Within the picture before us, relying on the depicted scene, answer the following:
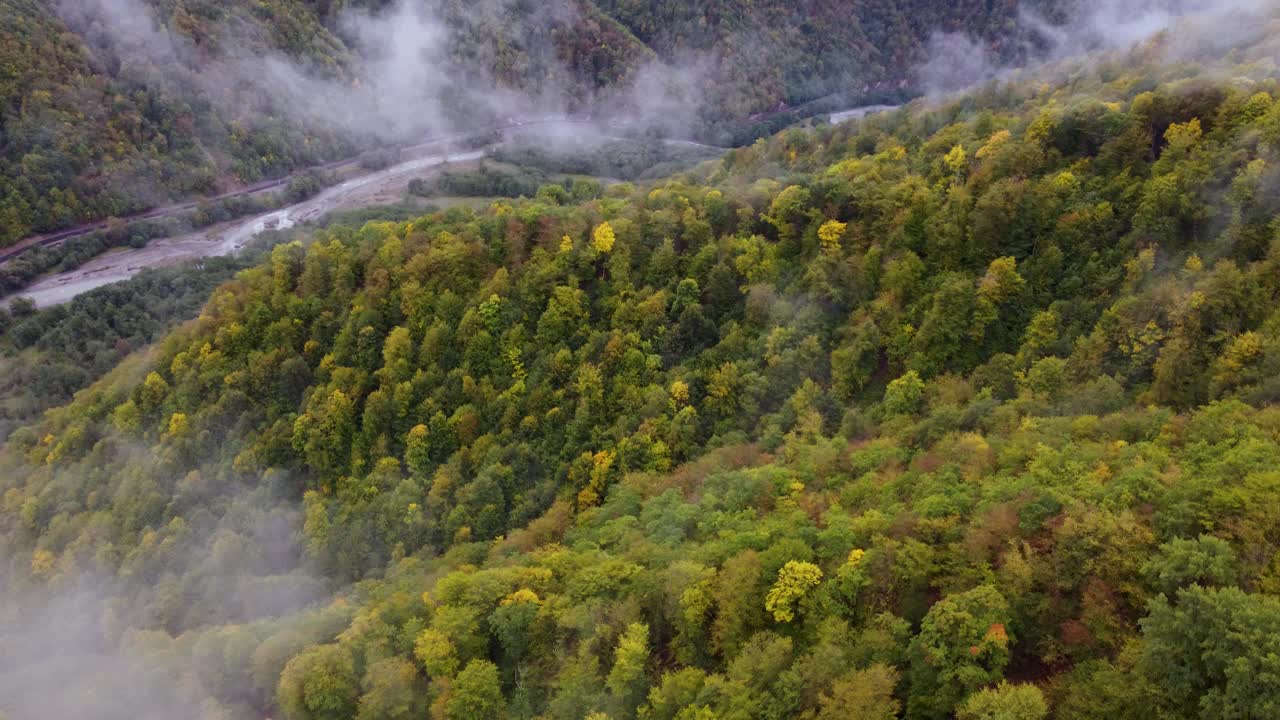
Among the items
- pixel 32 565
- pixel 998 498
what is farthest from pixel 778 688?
pixel 32 565

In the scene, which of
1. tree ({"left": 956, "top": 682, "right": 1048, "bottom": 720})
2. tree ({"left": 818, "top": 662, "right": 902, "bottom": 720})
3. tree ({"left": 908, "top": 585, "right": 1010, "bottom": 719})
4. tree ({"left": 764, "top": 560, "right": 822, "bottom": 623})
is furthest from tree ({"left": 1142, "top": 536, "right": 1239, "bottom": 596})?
tree ({"left": 764, "top": 560, "right": 822, "bottom": 623})

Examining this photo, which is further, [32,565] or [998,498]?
[32,565]

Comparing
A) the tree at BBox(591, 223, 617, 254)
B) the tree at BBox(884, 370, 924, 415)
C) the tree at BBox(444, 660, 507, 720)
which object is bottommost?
the tree at BBox(444, 660, 507, 720)

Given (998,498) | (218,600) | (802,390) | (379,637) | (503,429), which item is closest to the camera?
(998,498)

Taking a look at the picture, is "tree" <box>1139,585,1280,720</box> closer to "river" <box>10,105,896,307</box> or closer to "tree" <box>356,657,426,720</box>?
"tree" <box>356,657,426,720</box>

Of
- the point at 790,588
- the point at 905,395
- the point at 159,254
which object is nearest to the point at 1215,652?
the point at 790,588

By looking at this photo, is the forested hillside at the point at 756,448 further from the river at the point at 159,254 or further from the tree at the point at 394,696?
the river at the point at 159,254

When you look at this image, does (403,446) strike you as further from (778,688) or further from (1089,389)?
(1089,389)
